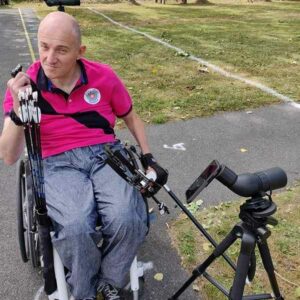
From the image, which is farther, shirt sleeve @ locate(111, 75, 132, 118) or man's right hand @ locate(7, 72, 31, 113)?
shirt sleeve @ locate(111, 75, 132, 118)

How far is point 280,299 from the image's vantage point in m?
2.01

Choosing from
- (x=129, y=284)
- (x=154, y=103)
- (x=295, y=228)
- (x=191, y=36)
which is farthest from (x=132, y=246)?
→ (x=191, y=36)

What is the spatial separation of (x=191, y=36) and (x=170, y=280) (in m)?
8.93

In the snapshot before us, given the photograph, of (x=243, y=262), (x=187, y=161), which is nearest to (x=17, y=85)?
(x=243, y=262)

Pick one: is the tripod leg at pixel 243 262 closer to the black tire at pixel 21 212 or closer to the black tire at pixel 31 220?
the black tire at pixel 31 220

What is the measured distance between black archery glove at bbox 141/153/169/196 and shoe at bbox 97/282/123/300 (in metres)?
0.53

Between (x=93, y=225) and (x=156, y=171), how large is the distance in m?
0.44

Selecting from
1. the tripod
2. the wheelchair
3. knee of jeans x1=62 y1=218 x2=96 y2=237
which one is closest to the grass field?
the wheelchair

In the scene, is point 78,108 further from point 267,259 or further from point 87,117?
point 267,259

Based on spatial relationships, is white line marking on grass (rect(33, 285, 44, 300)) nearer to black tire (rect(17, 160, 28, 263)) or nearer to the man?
black tire (rect(17, 160, 28, 263))

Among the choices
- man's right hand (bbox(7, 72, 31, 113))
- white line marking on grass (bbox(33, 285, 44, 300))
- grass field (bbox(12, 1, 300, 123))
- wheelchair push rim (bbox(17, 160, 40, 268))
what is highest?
man's right hand (bbox(7, 72, 31, 113))

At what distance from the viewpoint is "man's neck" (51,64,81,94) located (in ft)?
8.06

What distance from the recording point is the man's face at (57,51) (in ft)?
7.40

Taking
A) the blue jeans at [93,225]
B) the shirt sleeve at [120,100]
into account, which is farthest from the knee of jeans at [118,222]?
the shirt sleeve at [120,100]
